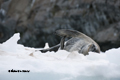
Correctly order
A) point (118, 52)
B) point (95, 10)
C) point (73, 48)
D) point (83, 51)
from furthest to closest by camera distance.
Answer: point (95, 10) → point (73, 48) → point (83, 51) → point (118, 52)

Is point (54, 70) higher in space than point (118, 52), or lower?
lower

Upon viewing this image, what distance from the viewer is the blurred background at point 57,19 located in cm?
1373

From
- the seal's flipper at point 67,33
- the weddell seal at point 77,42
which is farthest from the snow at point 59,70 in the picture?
the seal's flipper at point 67,33

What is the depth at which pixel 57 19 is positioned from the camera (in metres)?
15.2

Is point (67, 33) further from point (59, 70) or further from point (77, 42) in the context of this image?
point (59, 70)

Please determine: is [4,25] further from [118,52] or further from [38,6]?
[118,52]

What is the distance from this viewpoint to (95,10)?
14.3 m

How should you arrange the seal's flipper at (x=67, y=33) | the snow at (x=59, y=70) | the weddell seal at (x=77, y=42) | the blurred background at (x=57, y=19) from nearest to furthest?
the snow at (x=59, y=70) < the weddell seal at (x=77, y=42) < the seal's flipper at (x=67, y=33) < the blurred background at (x=57, y=19)

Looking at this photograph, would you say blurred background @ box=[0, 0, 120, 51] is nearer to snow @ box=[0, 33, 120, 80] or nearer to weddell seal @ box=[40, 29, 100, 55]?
weddell seal @ box=[40, 29, 100, 55]

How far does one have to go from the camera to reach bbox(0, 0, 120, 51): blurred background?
45.0ft

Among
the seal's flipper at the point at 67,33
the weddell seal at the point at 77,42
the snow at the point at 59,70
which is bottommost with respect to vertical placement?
the snow at the point at 59,70

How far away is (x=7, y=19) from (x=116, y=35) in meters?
7.03

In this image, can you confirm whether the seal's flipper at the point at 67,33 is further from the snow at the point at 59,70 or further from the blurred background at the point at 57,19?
the blurred background at the point at 57,19

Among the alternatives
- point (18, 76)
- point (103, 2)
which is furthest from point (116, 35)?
point (18, 76)
